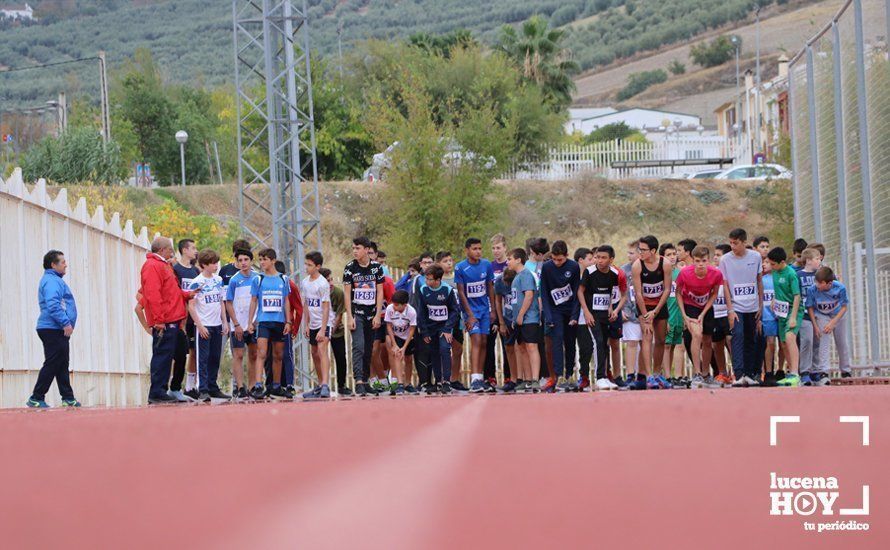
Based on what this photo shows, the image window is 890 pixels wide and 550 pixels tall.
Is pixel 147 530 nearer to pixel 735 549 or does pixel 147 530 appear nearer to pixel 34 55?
pixel 735 549

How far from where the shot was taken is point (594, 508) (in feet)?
26.8

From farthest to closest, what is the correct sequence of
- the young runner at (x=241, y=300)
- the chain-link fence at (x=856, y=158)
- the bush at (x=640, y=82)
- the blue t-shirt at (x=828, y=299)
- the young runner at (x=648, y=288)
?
the bush at (x=640, y=82) < the chain-link fence at (x=856, y=158) < the blue t-shirt at (x=828, y=299) < the young runner at (x=241, y=300) < the young runner at (x=648, y=288)

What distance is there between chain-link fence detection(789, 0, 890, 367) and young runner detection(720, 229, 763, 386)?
195cm

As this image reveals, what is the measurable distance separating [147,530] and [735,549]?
3839mm

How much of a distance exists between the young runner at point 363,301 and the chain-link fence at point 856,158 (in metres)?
6.46

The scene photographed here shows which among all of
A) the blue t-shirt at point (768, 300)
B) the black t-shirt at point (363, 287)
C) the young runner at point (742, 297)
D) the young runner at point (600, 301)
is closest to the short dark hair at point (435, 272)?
the black t-shirt at point (363, 287)

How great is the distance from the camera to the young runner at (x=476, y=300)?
648 inches

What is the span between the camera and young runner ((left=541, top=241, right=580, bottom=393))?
15.5 m

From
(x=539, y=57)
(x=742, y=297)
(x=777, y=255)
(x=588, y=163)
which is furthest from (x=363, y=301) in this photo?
(x=539, y=57)

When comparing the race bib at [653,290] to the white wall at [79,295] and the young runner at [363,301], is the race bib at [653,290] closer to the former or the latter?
the young runner at [363,301]

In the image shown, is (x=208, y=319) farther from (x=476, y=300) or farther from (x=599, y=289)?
Answer: (x=599, y=289)

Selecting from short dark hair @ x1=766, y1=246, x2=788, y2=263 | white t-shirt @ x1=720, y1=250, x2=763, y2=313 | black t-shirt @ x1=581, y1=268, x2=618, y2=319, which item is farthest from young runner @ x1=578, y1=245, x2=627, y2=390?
short dark hair @ x1=766, y1=246, x2=788, y2=263

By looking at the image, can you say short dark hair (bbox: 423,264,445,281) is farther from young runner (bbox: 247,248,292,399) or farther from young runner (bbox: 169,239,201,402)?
young runner (bbox: 169,239,201,402)

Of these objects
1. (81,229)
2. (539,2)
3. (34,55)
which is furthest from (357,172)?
(539,2)
